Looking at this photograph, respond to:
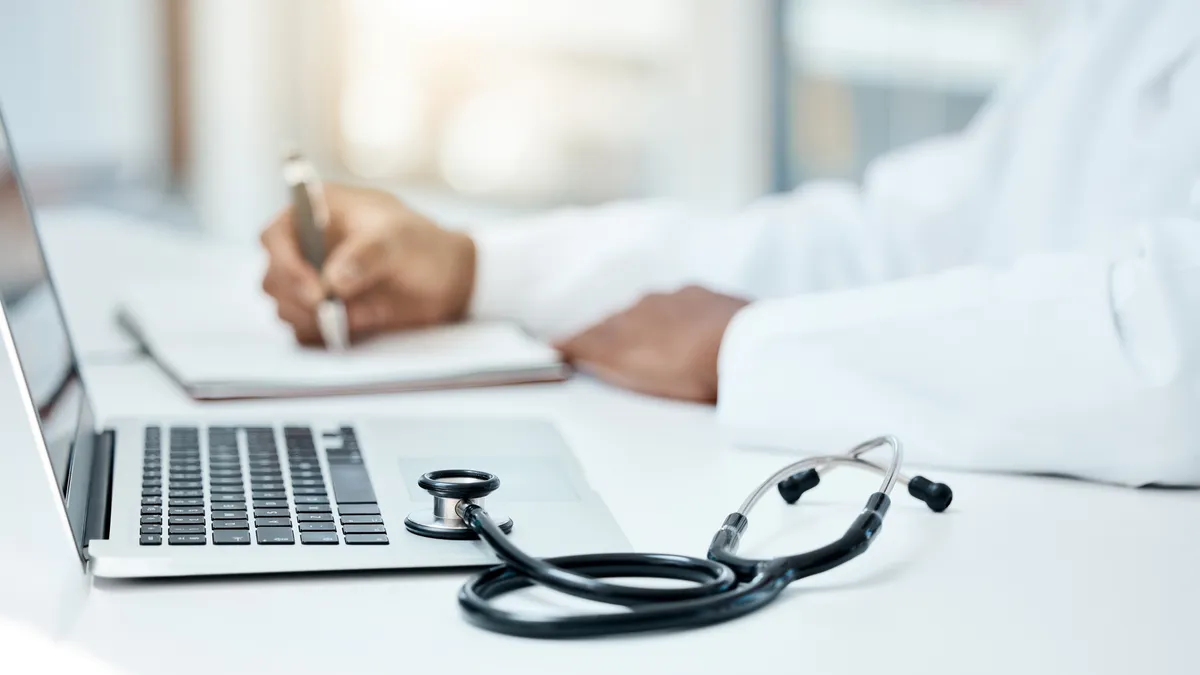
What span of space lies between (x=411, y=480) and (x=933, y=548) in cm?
23

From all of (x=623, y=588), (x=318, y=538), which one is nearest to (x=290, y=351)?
(x=318, y=538)

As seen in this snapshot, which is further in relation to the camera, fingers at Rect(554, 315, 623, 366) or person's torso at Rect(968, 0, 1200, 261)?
fingers at Rect(554, 315, 623, 366)

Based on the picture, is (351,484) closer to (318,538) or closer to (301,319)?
(318,538)

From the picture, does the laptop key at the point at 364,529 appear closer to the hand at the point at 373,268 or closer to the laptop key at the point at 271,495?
the laptop key at the point at 271,495

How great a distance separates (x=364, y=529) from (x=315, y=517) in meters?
0.03

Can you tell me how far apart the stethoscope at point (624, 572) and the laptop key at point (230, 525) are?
62 mm

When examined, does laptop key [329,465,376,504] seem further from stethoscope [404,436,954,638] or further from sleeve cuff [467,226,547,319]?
sleeve cuff [467,226,547,319]

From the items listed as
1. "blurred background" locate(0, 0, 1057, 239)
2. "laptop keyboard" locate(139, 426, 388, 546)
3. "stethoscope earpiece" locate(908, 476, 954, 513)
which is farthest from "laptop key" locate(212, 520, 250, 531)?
"blurred background" locate(0, 0, 1057, 239)

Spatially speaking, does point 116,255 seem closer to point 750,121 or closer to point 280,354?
point 280,354

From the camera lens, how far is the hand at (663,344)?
2.69ft

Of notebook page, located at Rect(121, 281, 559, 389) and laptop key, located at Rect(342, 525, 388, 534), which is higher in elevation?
laptop key, located at Rect(342, 525, 388, 534)

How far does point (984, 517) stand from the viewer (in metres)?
0.55

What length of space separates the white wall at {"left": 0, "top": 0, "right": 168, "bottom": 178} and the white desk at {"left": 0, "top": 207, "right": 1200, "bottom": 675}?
12.0 ft

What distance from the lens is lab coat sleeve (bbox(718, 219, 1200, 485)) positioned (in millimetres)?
608
